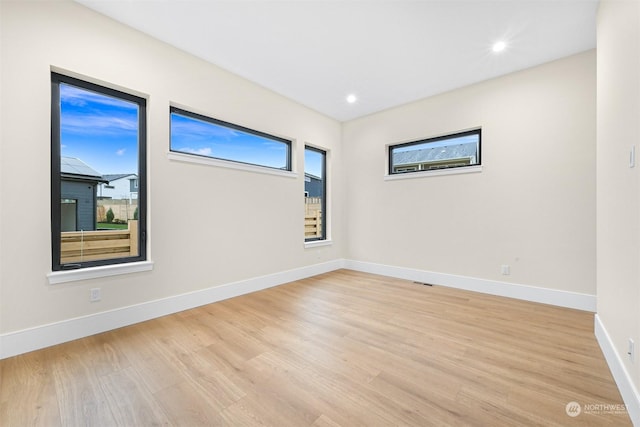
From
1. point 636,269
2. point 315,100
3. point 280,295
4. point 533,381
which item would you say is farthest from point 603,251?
point 315,100

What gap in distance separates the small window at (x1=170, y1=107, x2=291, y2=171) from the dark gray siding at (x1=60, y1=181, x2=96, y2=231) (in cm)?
86

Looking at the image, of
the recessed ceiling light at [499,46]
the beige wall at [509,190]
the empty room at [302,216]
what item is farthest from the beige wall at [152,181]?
the recessed ceiling light at [499,46]

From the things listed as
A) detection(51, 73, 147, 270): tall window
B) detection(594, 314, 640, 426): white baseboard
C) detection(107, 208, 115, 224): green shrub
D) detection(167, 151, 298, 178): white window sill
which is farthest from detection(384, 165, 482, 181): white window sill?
detection(107, 208, 115, 224): green shrub

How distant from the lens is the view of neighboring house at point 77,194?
2197 millimetres

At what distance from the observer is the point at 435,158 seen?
3.97 metres

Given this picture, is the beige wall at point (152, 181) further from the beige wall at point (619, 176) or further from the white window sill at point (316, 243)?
the beige wall at point (619, 176)

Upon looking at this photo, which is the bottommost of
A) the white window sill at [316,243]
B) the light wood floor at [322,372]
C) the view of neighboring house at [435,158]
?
the light wood floor at [322,372]

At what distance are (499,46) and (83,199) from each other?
4.37 meters

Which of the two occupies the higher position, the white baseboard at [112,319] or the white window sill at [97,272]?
the white window sill at [97,272]

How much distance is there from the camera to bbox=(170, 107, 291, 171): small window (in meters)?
2.95

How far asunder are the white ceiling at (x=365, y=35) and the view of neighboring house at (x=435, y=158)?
2.94 feet

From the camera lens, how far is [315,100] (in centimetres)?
402
